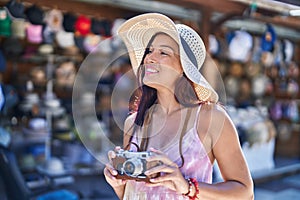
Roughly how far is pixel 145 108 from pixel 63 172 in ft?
10.8

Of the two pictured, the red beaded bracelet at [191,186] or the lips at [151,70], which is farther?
the lips at [151,70]

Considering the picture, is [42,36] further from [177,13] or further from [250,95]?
[250,95]

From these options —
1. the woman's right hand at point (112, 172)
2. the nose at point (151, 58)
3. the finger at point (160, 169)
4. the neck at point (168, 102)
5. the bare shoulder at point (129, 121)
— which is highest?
the nose at point (151, 58)

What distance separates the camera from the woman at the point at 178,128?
1134mm

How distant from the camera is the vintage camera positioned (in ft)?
3.48

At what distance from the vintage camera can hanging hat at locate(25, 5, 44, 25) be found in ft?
9.85

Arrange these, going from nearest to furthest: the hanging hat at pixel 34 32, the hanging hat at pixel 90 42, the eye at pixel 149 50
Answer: the eye at pixel 149 50 < the hanging hat at pixel 34 32 < the hanging hat at pixel 90 42

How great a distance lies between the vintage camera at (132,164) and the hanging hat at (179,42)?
0.99 ft

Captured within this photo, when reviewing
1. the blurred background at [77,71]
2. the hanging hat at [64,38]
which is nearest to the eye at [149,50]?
the blurred background at [77,71]

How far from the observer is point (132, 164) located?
1.07 meters

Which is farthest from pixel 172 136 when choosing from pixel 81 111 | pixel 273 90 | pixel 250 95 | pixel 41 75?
pixel 273 90

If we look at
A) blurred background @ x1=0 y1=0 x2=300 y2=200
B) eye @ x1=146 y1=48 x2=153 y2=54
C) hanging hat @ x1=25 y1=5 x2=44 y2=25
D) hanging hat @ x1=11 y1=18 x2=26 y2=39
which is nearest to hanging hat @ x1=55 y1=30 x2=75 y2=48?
blurred background @ x1=0 y1=0 x2=300 y2=200

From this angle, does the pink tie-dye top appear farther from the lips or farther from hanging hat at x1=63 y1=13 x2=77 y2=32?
hanging hat at x1=63 y1=13 x2=77 y2=32

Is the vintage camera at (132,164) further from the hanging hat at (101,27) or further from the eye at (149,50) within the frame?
the hanging hat at (101,27)
